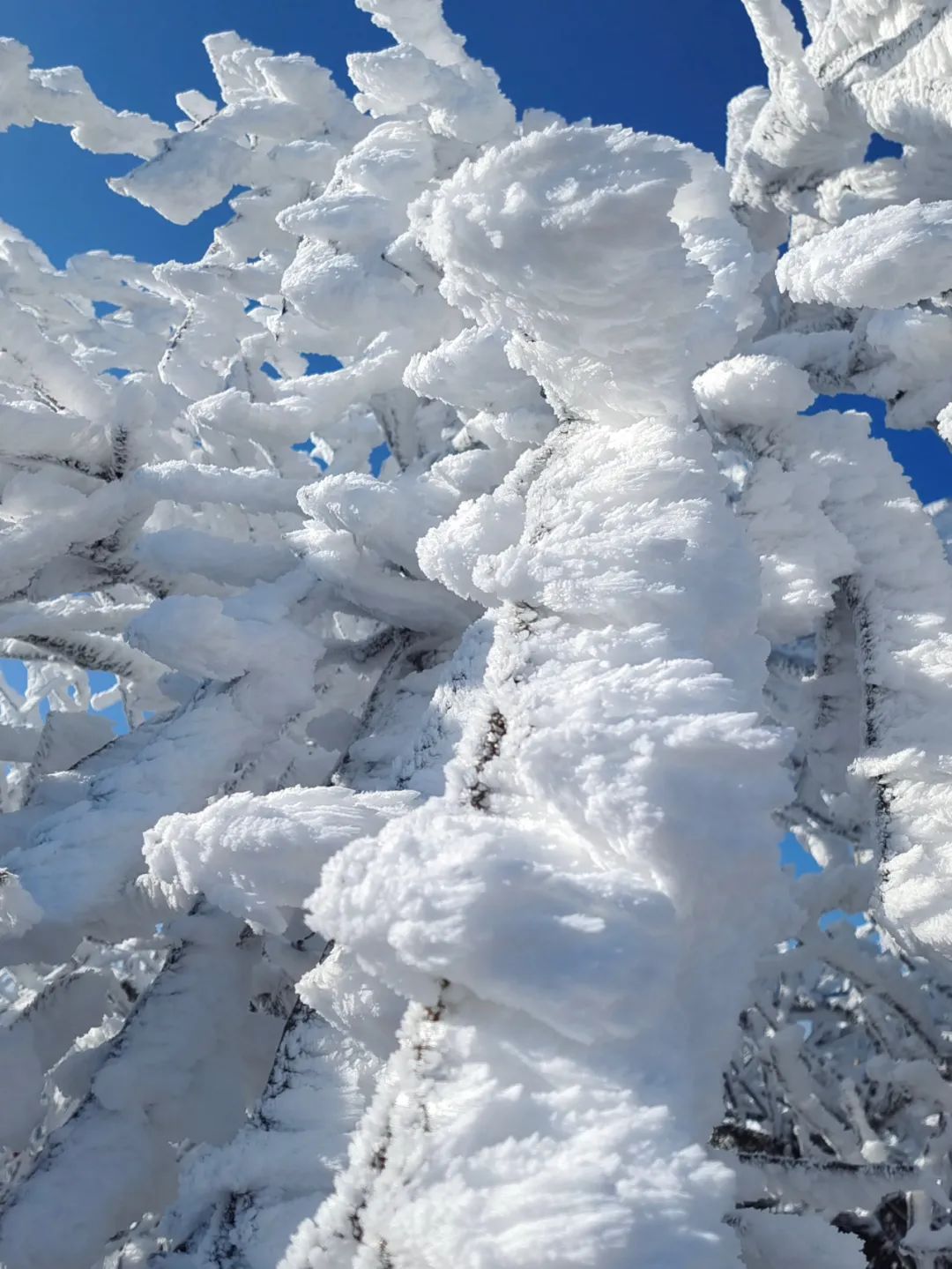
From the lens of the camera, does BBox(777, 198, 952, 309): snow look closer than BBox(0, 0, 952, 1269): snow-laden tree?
No

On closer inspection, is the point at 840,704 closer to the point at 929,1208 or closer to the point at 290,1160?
the point at 929,1208

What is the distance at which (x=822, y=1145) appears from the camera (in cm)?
326

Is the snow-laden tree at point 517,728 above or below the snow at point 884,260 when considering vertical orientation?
below

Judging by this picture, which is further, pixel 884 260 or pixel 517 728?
pixel 884 260

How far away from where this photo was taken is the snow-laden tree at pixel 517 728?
684 mm

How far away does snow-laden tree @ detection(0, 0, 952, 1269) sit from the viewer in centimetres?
68

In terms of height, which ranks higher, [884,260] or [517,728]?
[884,260]

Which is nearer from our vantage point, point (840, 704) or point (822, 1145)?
point (840, 704)

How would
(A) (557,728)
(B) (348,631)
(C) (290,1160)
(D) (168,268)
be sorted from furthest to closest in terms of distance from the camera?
(D) (168,268)
(B) (348,631)
(C) (290,1160)
(A) (557,728)

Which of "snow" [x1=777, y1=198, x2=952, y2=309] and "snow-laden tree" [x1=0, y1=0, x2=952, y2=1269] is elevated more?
"snow" [x1=777, y1=198, x2=952, y2=309]

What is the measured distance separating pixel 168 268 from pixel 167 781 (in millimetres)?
3369

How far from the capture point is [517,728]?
879 millimetres

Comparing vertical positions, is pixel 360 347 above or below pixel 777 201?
below

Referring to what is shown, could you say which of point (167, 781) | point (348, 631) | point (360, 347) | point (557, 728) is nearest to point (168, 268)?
point (360, 347)
